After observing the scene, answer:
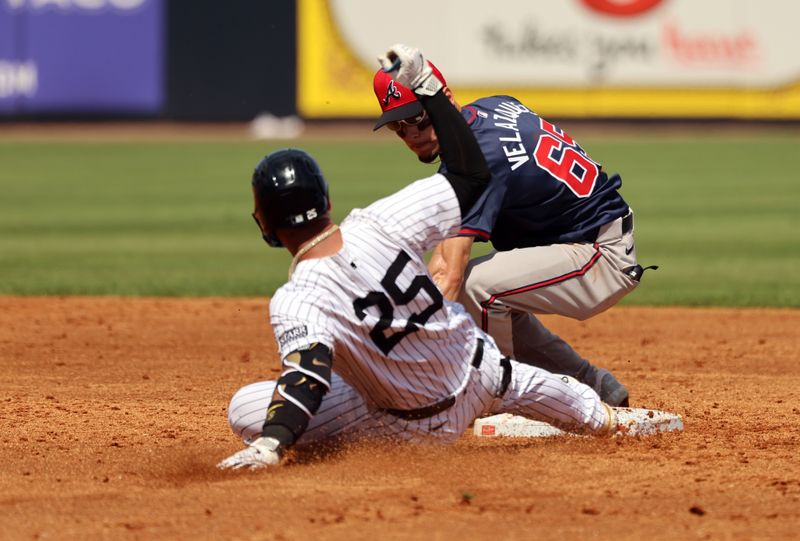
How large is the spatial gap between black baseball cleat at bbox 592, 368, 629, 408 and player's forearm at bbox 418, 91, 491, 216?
158cm

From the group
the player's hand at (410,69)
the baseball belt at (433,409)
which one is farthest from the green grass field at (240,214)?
the player's hand at (410,69)

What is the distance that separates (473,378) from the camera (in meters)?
3.96

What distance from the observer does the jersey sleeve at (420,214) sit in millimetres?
3715

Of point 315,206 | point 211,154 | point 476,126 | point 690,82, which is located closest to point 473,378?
point 315,206

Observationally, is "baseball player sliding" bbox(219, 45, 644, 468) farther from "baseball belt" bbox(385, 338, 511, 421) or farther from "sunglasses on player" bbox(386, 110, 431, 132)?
"sunglasses on player" bbox(386, 110, 431, 132)

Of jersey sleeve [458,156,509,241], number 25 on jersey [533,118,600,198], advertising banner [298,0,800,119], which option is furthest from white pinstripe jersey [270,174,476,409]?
advertising banner [298,0,800,119]

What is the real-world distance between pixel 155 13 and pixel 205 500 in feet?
72.9

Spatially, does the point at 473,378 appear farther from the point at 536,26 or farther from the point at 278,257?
the point at 536,26

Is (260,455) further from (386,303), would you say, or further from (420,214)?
(420,214)

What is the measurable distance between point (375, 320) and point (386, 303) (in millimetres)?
62

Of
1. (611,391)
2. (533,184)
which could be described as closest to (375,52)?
(611,391)

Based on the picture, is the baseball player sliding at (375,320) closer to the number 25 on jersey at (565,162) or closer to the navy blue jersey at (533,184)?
the navy blue jersey at (533,184)

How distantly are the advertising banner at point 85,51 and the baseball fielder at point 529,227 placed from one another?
20448 mm

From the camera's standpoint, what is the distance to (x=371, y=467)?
12.9 ft
